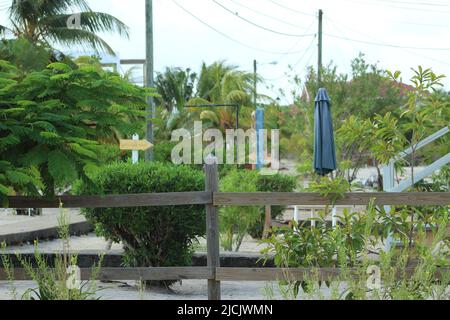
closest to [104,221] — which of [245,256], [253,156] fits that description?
[245,256]

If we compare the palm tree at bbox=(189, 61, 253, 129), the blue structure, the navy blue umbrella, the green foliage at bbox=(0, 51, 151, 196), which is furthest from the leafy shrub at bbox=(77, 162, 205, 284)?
the palm tree at bbox=(189, 61, 253, 129)

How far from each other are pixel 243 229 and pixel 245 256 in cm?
342

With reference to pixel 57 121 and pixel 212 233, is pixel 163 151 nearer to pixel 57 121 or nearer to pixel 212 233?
pixel 212 233

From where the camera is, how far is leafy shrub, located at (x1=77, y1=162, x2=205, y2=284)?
9328 millimetres

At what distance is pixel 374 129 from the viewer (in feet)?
25.4

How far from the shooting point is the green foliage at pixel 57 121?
6.86 meters

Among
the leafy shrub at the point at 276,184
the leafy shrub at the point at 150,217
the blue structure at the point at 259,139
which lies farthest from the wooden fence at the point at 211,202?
the blue structure at the point at 259,139

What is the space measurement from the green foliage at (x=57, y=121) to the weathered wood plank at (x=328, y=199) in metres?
1.16

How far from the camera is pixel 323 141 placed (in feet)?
39.1

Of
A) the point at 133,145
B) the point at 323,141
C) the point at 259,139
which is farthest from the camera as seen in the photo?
the point at 259,139

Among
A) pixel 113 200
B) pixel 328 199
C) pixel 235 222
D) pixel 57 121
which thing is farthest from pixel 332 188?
pixel 235 222

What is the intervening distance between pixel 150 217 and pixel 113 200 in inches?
74.9
